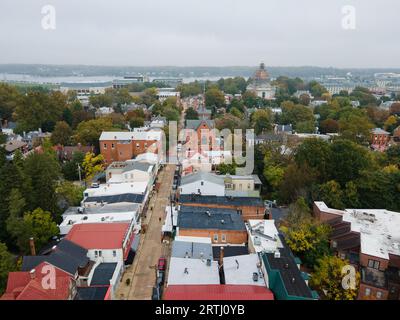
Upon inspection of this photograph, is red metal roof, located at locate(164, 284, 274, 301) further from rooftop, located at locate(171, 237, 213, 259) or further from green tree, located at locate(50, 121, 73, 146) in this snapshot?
green tree, located at locate(50, 121, 73, 146)

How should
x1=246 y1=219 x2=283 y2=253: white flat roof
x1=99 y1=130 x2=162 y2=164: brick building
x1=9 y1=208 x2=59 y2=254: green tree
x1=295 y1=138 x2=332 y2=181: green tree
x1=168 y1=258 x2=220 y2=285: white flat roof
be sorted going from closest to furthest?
x1=168 y1=258 x2=220 y2=285: white flat roof < x1=246 y1=219 x2=283 y2=253: white flat roof < x1=9 y1=208 x2=59 y2=254: green tree < x1=295 y1=138 x2=332 y2=181: green tree < x1=99 y1=130 x2=162 y2=164: brick building

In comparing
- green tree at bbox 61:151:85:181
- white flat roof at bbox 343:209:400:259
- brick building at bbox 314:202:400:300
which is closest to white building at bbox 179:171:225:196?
brick building at bbox 314:202:400:300

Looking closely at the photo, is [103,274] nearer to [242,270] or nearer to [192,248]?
[192,248]

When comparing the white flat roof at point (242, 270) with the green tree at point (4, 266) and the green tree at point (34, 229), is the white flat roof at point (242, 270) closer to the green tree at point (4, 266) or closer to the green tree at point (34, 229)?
the green tree at point (4, 266)

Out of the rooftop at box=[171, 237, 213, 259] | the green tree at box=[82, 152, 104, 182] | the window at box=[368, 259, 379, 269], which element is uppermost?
the green tree at box=[82, 152, 104, 182]
